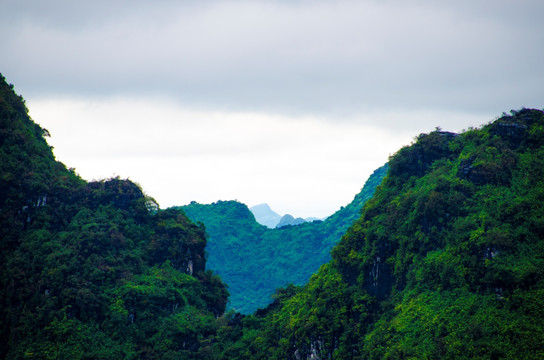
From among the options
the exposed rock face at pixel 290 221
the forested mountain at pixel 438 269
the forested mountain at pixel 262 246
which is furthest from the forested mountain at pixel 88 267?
the exposed rock face at pixel 290 221

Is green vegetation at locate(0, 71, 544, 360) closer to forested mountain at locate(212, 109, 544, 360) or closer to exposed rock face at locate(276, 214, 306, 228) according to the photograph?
forested mountain at locate(212, 109, 544, 360)

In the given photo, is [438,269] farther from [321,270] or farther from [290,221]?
[290,221]

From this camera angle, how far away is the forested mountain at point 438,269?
2189 cm

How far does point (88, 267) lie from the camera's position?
1363 inches

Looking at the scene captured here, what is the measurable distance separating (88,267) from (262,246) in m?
47.8

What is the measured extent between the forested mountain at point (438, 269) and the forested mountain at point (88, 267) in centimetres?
482

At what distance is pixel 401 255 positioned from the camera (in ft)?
95.9

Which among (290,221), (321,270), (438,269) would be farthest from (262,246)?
(438,269)

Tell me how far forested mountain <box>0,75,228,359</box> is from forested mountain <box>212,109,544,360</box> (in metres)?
4.82

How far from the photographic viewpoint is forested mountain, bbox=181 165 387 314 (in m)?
70.9

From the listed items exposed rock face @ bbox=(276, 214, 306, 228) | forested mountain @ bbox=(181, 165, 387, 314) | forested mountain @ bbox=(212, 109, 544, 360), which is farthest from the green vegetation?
exposed rock face @ bbox=(276, 214, 306, 228)

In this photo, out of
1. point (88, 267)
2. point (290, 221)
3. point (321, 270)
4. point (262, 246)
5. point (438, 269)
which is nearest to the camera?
point (438, 269)

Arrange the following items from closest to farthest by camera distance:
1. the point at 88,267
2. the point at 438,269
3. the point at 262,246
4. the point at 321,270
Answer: the point at 438,269 → the point at 88,267 → the point at 321,270 → the point at 262,246

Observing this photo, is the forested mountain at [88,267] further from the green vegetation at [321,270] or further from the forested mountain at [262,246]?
the forested mountain at [262,246]
